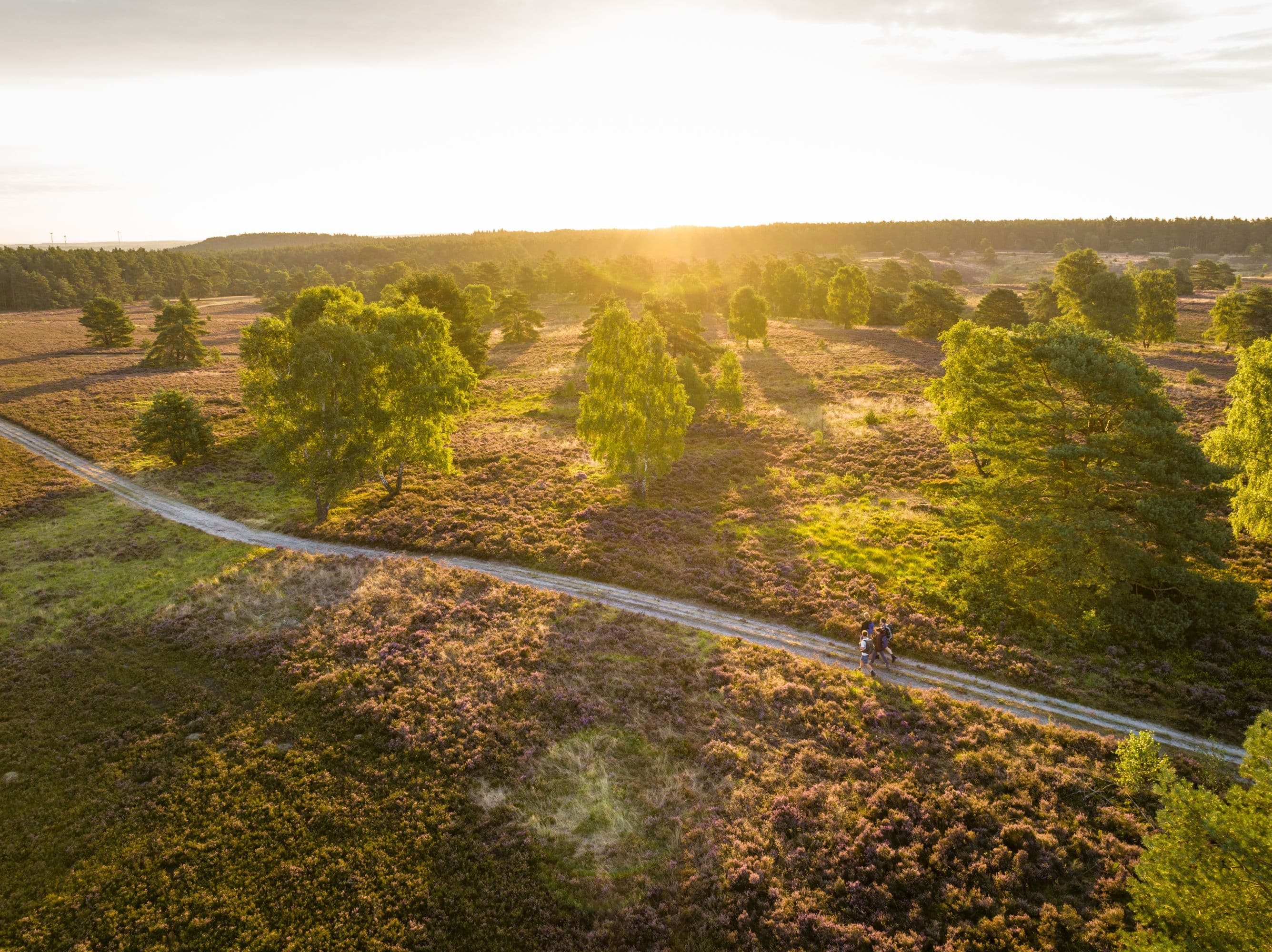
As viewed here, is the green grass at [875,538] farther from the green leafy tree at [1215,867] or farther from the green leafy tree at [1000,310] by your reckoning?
the green leafy tree at [1000,310]

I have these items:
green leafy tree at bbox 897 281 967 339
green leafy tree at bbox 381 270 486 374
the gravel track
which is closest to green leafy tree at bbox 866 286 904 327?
green leafy tree at bbox 897 281 967 339

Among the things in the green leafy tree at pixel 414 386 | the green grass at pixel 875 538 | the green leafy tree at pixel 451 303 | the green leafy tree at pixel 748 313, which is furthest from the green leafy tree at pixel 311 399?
the green leafy tree at pixel 748 313

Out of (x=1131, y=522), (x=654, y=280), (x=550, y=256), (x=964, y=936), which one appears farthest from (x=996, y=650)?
(x=550, y=256)

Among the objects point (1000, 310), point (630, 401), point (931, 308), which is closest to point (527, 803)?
point (630, 401)

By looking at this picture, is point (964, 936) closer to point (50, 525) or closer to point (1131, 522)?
point (1131, 522)

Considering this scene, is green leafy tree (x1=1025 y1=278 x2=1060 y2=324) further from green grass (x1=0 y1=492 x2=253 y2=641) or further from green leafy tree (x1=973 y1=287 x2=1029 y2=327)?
green grass (x1=0 y1=492 x2=253 y2=641)

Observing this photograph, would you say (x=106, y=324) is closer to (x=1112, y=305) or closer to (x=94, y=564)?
(x=94, y=564)
